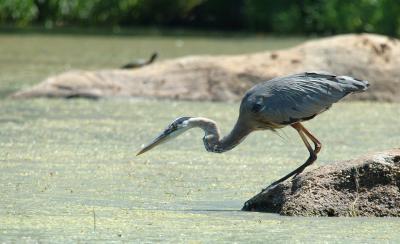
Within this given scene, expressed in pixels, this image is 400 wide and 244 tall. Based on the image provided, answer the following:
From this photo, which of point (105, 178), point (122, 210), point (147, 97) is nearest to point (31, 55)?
point (147, 97)

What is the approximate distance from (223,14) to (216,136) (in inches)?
721

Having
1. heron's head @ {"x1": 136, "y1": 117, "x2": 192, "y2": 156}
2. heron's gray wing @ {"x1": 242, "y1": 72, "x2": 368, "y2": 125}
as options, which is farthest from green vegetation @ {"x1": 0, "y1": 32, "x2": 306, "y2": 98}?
heron's gray wing @ {"x1": 242, "y1": 72, "x2": 368, "y2": 125}

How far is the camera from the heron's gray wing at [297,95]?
6.75 metres

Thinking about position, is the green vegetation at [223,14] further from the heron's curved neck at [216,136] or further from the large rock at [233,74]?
the heron's curved neck at [216,136]

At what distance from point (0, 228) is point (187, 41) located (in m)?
14.6

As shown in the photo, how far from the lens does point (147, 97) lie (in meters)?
12.0

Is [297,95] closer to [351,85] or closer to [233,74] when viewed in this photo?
[351,85]

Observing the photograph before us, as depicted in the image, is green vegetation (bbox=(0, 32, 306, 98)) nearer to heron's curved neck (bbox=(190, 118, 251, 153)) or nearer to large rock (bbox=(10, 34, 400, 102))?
large rock (bbox=(10, 34, 400, 102))

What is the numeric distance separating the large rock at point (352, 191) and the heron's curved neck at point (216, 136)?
0.74 meters

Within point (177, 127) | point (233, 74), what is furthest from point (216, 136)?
point (233, 74)

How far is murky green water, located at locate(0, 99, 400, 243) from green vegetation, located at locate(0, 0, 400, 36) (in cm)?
951

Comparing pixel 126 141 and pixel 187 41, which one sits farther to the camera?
pixel 187 41

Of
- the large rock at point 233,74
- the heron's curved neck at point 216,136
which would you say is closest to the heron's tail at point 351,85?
the heron's curved neck at point 216,136

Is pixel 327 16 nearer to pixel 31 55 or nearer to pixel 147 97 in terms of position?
pixel 31 55
